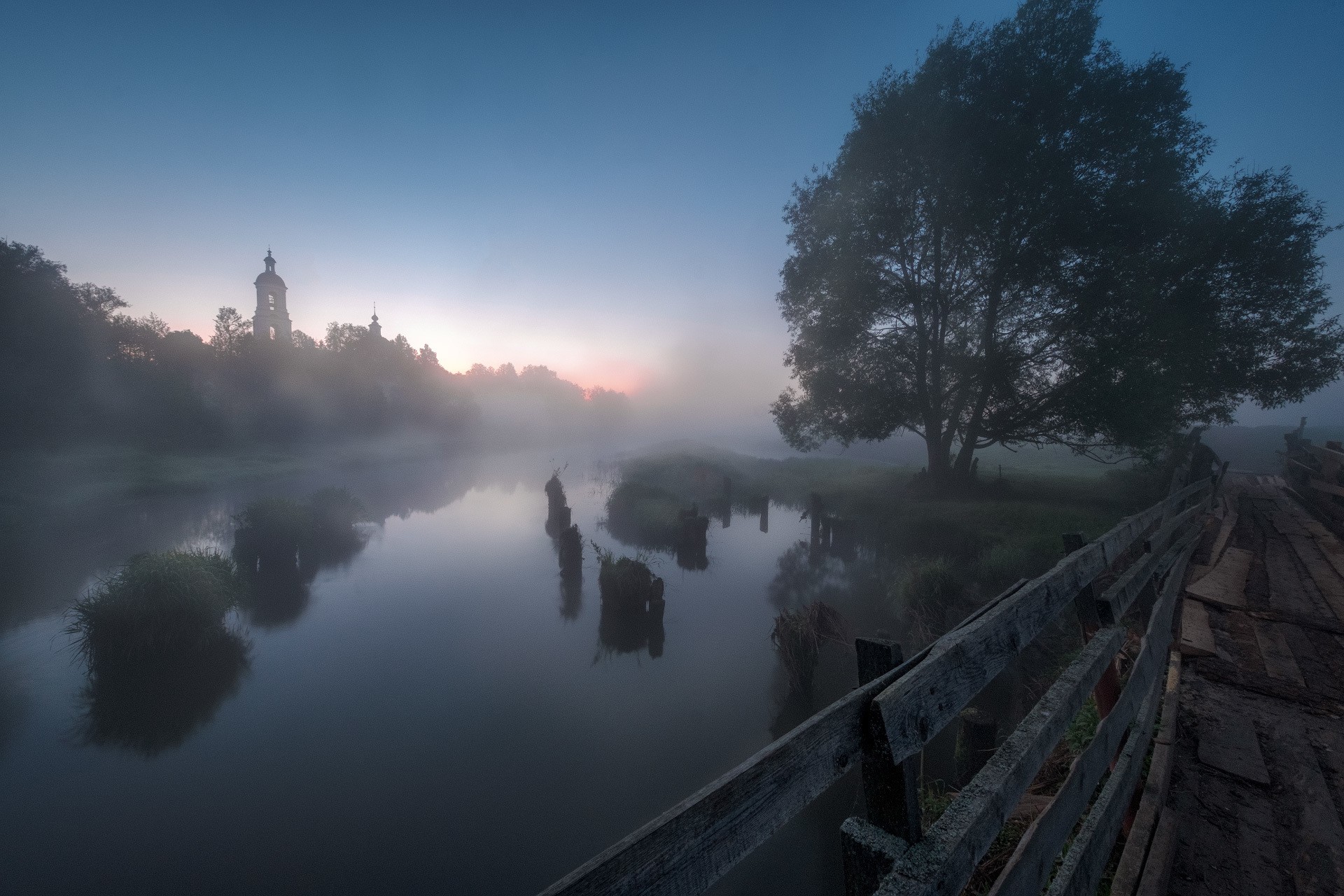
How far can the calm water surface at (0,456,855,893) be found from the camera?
6.27m

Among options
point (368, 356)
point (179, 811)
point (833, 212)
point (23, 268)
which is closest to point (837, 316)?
point (833, 212)

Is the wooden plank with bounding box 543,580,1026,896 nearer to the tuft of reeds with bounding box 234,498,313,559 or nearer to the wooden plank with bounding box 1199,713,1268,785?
the wooden plank with bounding box 1199,713,1268,785

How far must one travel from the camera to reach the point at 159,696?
9438 millimetres

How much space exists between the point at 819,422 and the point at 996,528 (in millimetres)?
7280

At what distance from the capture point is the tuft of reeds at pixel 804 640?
9.16m

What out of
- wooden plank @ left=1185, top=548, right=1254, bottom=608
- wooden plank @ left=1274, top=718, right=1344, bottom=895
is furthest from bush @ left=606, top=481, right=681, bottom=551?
wooden plank @ left=1274, top=718, right=1344, bottom=895

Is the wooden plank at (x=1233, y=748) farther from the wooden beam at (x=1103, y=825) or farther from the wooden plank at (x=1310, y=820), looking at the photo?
the wooden beam at (x=1103, y=825)

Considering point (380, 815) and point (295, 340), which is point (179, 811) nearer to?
point (380, 815)

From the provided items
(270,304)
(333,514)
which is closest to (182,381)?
(333,514)

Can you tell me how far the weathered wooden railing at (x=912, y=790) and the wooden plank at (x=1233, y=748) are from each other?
3.49ft

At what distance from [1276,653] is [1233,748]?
2.54 m

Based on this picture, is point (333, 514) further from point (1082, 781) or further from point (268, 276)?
point (268, 276)

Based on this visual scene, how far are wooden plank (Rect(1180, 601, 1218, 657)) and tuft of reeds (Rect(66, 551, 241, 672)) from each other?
17277 mm

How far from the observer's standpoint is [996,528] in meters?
14.0
